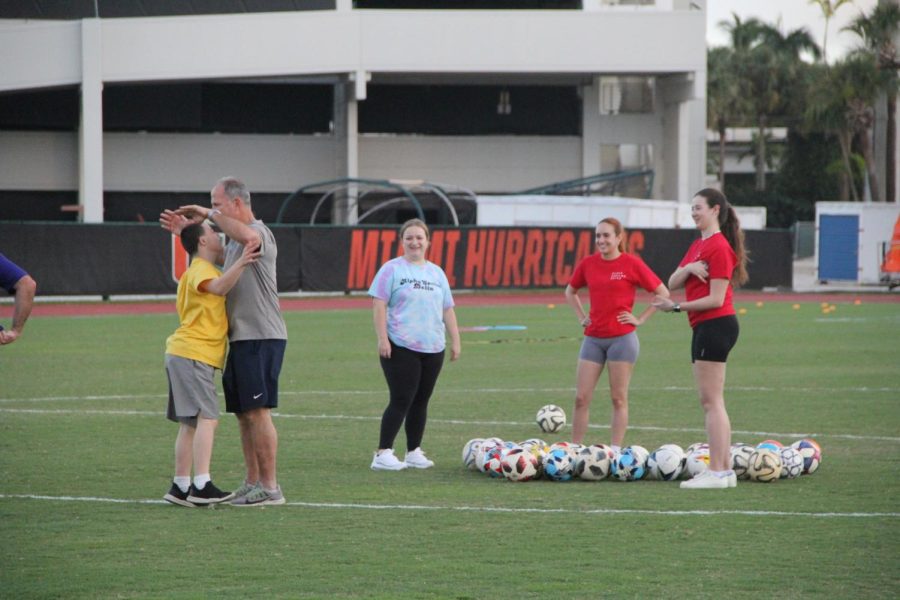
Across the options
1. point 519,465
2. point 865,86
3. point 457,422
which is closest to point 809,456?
point 519,465

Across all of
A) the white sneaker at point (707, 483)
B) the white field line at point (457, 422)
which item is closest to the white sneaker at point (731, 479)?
the white sneaker at point (707, 483)

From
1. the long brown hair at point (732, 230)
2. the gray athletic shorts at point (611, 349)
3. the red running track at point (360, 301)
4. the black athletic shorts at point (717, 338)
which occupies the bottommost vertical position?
the red running track at point (360, 301)

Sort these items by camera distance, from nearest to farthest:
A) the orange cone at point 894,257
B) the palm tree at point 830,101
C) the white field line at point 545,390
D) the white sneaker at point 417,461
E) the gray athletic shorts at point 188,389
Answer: the gray athletic shorts at point 188,389 < the white sneaker at point 417,461 < the white field line at point 545,390 < the orange cone at point 894,257 < the palm tree at point 830,101

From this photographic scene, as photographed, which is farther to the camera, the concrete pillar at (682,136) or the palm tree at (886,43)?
the palm tree at (886,43)

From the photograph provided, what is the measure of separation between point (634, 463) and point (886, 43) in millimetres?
56876

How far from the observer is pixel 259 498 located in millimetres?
9352

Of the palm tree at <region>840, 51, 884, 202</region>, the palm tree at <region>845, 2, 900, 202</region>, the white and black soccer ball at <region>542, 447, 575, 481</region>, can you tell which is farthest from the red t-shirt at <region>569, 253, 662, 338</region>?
the palm tree at <region>840, 51, 884, 202</region>

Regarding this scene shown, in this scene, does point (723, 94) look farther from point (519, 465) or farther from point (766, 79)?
point (519, 465)

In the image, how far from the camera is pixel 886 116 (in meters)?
64.2

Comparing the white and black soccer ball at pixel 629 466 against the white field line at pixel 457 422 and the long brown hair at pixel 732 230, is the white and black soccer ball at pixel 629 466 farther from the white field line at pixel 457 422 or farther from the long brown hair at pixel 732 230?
the white field line at pixel 457 422

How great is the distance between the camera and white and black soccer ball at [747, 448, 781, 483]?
33.8ft

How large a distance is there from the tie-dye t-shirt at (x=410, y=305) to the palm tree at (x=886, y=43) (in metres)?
51.9

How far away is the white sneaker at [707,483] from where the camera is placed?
996cm

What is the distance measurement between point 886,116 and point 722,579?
199 feet
